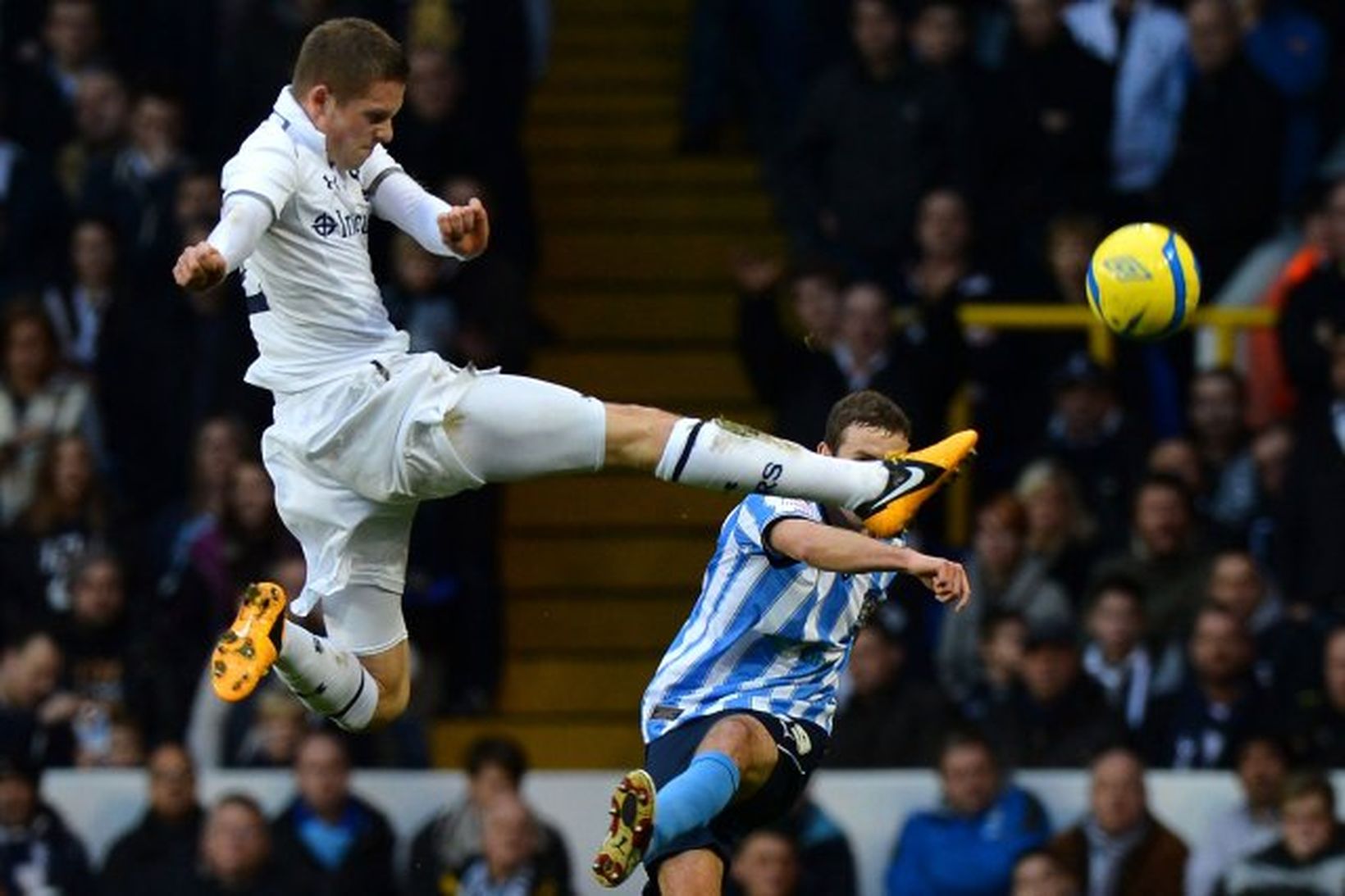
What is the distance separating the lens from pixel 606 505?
17688mm

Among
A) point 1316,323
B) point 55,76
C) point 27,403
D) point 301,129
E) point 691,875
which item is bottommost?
point 691,875

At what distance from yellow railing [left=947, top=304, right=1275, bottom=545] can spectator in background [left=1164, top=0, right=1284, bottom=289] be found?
1.17 feet

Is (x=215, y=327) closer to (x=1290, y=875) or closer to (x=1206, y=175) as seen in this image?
(x=1206, y=175)

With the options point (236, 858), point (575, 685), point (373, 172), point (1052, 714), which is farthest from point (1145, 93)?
point (373, 172)

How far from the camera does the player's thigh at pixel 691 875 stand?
36.2ft

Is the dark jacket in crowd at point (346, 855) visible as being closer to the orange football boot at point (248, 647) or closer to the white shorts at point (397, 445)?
the white shorts at point (397, 445)

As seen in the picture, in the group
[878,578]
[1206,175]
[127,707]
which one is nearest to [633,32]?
[1206,175]

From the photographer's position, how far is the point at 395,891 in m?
15.1

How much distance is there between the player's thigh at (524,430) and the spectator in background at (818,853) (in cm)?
445

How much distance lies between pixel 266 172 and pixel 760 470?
1595mm

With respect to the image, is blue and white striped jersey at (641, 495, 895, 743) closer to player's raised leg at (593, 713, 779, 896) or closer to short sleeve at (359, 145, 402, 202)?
player's raised leg at (593, 713, 779, 896)

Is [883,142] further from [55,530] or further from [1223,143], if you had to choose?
[55,530]

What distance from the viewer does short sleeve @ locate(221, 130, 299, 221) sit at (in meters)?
10.4

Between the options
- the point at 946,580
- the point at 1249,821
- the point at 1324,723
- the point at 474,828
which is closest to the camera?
the point at 946,580
